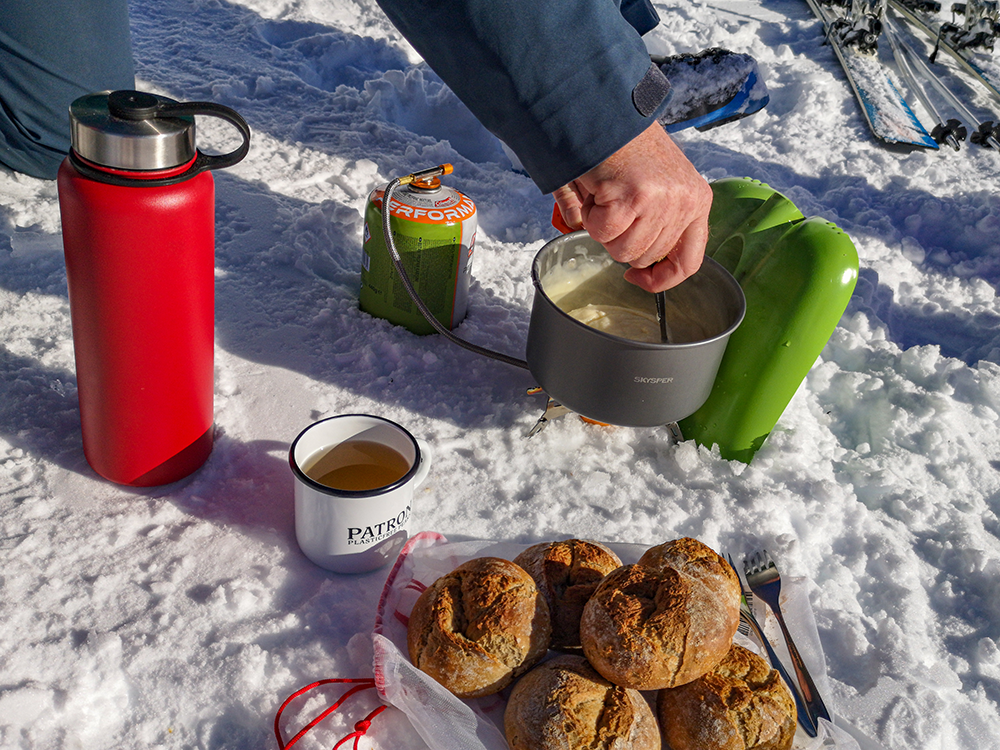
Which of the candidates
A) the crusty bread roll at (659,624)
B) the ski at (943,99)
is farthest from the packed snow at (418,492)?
the ski at (943,99)

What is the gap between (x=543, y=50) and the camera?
1.02 m

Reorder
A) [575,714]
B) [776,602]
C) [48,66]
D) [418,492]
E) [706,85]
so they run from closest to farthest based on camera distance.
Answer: [575,714] < [776,602] < [418,492] < [48,66] < [706,85]

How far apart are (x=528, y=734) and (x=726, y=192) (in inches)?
51.5

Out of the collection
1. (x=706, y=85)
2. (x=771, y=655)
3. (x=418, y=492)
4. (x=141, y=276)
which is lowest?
(x=418, y=492)

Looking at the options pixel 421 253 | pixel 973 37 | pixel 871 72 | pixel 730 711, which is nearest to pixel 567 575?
pixel 730 711

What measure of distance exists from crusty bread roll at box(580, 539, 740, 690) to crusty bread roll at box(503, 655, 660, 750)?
0.03 m

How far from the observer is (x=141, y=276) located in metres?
1.18

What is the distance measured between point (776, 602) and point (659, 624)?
40 centimetres

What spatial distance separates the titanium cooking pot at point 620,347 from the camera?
1406 millimetres

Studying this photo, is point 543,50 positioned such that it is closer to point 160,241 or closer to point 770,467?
point 160,241

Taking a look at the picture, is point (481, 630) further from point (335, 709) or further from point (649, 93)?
point (649, 93)

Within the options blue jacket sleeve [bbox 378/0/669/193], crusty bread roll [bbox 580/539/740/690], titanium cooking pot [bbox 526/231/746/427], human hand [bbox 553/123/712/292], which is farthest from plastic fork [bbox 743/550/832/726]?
blue jacket sleeve [bbox 378/0/669/193]

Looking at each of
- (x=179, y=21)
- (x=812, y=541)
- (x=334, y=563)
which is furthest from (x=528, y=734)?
(x=179, y=21)

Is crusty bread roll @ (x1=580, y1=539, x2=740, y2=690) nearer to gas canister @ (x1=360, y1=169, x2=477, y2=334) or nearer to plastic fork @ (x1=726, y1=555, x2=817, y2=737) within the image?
plastic fork @ (x1=726, y1=555, x2=817, y2=737)
